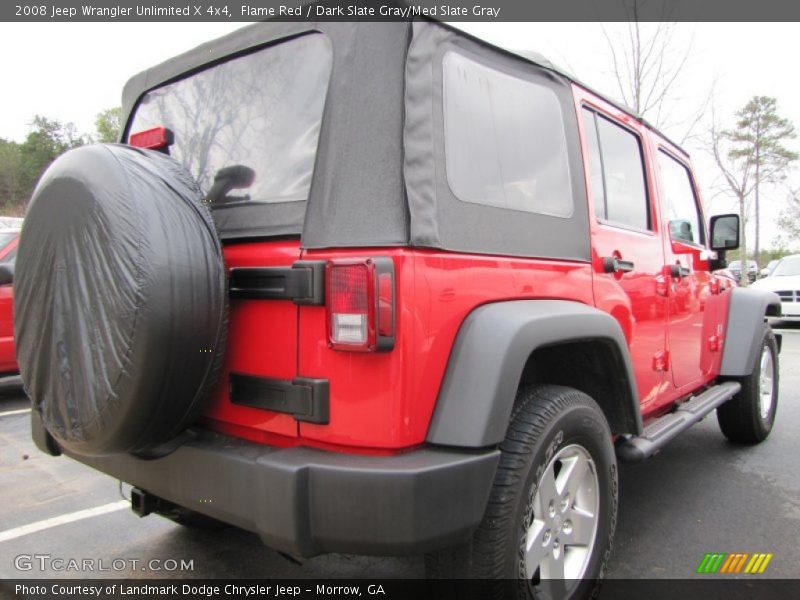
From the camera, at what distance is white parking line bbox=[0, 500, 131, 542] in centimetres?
298

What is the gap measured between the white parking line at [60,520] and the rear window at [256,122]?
212 centimetres

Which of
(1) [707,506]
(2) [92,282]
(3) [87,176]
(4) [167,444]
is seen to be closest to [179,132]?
(3) [87,176]

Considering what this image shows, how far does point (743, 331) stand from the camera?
3.94m

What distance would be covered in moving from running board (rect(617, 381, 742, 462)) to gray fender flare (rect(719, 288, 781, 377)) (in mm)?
122

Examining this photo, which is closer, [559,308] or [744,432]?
[559,308]

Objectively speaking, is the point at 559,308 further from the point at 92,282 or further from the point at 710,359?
the point at 710,359

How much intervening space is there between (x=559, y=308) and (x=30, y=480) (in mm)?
3610

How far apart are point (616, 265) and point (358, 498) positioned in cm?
157

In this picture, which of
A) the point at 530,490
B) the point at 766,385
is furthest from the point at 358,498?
the point at 766,385

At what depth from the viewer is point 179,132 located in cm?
238

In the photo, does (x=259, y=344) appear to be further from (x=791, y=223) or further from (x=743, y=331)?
(x=791, y=223)

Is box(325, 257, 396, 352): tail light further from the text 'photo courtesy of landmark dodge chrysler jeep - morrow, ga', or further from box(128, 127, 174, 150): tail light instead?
box(128, 127, 174, 150): tail light

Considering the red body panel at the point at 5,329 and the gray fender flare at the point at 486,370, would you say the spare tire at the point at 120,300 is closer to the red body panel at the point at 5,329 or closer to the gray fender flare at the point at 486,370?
the gray fender flare at the point at 486,370

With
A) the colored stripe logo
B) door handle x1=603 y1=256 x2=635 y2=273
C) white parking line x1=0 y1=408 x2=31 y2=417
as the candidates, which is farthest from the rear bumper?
white parking line x1=0 y1=408 x2=31 y2=417
